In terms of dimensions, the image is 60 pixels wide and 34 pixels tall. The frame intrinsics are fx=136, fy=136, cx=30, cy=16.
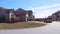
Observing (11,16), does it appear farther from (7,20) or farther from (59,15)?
(59,15)

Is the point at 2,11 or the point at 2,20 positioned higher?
the point at 2,11

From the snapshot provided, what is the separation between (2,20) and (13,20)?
4153 mm

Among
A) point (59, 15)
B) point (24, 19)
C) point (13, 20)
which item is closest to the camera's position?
point (13, 20)

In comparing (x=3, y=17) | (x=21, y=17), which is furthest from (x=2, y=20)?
(x=21, y=17)

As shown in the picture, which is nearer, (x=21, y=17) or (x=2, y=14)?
(x=2, y=14)

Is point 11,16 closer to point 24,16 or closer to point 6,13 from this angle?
point 6,13

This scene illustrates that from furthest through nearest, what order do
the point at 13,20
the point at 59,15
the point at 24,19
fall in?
the point at 59,15 → the point at 24,19 → the point at 13,20

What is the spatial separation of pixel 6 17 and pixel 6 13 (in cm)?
148

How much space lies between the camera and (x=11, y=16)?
51.8m

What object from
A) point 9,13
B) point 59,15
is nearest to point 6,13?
point 9,13

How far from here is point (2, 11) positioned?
50750 millimetres

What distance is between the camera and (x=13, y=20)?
49281 millimetres

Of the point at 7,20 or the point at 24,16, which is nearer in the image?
the point at 7,20

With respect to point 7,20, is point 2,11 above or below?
above
